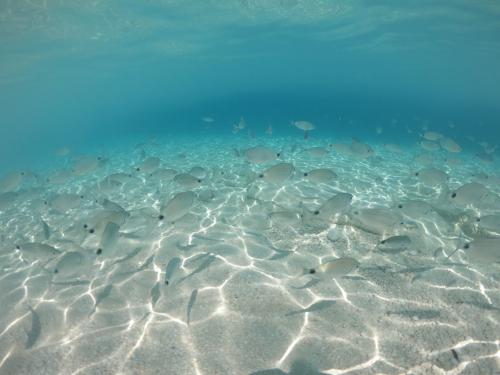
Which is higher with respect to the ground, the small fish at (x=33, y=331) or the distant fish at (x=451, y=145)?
the small fish at (x=33, y=331)

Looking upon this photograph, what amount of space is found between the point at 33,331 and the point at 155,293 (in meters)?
1.87

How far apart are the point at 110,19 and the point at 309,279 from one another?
1052 inches

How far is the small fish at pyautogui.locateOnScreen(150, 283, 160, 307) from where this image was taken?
5094 mm

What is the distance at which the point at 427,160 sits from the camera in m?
10.9

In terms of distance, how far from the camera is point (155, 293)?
5.29m

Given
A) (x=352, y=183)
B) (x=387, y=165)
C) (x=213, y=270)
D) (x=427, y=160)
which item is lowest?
(x=387, y=165)

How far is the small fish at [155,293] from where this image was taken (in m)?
5.09

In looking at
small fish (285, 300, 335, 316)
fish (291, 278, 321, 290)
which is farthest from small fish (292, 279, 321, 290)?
small fish (285, 300, 335, 316)

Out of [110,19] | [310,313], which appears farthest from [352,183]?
[110,19]

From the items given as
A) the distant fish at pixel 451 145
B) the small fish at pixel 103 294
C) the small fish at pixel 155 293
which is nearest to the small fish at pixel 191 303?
the small fish at pixel 155 293

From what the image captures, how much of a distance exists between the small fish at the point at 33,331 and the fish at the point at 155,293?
67.7 inches

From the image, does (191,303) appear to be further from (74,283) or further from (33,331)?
(74,283)

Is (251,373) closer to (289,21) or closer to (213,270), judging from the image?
(213,270)

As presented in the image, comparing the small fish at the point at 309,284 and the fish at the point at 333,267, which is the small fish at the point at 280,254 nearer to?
the small fish at the point at 309,284
